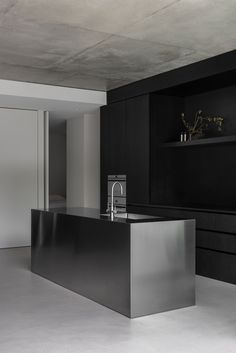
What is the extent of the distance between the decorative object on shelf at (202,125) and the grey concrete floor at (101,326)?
254 centimetres

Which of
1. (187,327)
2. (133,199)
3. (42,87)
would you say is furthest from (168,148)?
(187,327)

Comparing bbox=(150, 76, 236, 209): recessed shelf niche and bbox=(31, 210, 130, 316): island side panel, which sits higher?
bbox=(150, 76, 236, 209): recessed shelf niche

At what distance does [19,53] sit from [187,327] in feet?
12.2

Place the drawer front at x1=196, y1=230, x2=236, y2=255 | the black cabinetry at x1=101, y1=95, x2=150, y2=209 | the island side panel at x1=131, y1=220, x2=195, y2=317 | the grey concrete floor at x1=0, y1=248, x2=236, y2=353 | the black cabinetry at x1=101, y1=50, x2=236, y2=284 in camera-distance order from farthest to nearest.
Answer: the black cabinetry at x1=101, y1=95, x2=150, y2=209 → the black cabinetry at x1=101, y1=50, x2=236, y2=284 → the drawer front at x1=196, y1=230, x2=236, y2=255 → the island side panel at x1=131, y1=220, x2=195, y2=317 → the grey concrete floor at x1=0, y1=248, x2=236, y2=353

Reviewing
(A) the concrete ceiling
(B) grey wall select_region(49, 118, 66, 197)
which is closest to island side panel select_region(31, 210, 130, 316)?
(A) the concrete ceiling

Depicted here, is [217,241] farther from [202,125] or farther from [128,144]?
[128,144]

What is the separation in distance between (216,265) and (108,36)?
2.96m

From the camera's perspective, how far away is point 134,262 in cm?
386

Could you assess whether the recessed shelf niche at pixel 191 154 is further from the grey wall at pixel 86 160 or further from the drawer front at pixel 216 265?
the grey wall at pixel 86 160

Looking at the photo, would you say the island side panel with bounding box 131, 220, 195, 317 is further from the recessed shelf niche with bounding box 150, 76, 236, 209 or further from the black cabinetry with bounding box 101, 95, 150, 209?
the black cabinetry with bounding box 101, 95, 150, 209

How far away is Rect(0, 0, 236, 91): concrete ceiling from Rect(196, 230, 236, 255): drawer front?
221 centimetres

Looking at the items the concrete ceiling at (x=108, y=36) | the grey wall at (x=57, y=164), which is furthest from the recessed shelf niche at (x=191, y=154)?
the grey wall at (x=57, y=164)

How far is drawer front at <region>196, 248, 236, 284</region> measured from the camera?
16.8ft

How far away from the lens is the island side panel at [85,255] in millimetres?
3986
